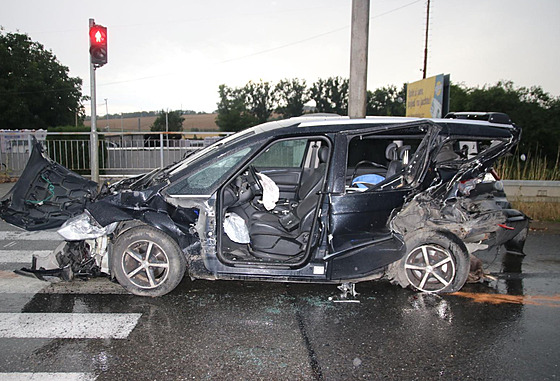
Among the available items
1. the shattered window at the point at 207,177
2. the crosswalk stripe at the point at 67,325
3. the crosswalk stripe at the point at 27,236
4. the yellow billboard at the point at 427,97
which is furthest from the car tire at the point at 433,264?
the yellow billboard at the point at 427,97

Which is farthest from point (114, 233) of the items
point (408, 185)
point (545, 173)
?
point (545, 173)

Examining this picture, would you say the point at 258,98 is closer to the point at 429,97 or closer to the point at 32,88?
the point at 32,88

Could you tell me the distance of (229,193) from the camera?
4715 millimetres

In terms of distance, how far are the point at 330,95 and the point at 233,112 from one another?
42.2ft

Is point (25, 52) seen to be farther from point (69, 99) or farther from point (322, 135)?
point (322, 135)

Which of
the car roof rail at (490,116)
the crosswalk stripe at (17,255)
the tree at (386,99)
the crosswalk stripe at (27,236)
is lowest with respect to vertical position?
the crosswalk stripe at (17,255)

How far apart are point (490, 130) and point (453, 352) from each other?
2454 mm

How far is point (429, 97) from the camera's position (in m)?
16.4

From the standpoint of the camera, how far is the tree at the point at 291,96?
60.6 m

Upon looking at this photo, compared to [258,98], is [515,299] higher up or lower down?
lower down

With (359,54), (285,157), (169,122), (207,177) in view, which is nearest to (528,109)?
(359,54)

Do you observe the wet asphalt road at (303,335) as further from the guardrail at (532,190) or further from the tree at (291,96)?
the tree at (291,96)

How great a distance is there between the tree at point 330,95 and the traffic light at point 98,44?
159 feet

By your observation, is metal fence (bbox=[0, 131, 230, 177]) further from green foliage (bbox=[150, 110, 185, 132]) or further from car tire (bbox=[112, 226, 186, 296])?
green foliage (bbox=[150, 110, 185, 132])
